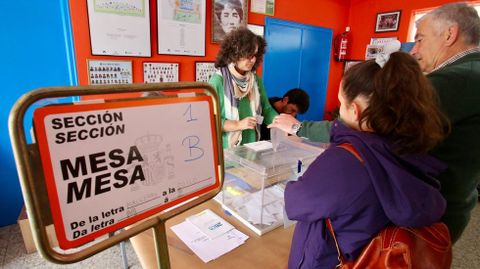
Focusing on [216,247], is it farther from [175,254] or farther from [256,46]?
[256,46]

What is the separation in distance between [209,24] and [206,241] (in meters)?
2.43

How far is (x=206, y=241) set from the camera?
0.97 metres

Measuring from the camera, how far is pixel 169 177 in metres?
0.52

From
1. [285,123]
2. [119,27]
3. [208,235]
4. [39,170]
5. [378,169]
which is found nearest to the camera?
[39,170]

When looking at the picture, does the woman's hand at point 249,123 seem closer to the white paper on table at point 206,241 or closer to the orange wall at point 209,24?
the white paper on table at point 206,241

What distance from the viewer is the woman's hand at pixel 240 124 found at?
1660 millimetres

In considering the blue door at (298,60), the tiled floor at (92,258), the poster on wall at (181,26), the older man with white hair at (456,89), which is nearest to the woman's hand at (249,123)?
the older man with white hair at (456,89)

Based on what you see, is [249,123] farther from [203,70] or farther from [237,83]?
[203,70]

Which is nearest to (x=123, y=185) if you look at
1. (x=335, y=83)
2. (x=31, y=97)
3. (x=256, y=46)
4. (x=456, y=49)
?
(x=31, y=97)

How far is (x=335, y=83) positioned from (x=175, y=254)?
165 inches

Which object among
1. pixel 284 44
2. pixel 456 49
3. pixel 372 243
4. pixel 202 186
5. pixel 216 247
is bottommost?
pixel 216 247

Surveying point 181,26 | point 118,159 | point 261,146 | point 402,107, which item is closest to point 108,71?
point 181,26

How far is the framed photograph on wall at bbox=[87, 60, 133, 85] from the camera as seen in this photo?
89.5 inches

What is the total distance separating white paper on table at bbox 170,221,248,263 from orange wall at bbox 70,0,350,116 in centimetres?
186
